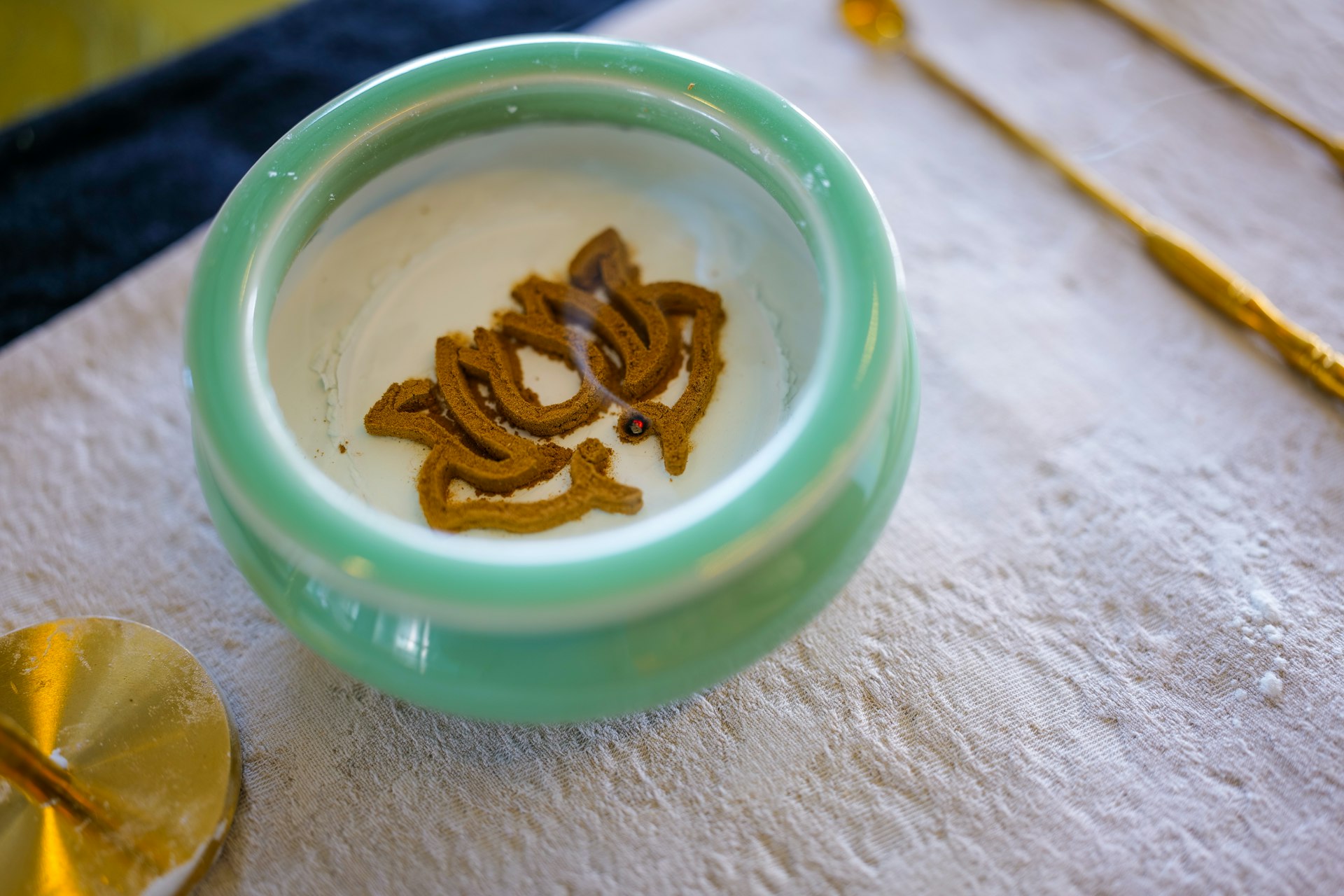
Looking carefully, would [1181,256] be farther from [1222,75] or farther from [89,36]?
[89,36]

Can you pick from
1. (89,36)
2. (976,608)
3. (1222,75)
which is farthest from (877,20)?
(89,36)

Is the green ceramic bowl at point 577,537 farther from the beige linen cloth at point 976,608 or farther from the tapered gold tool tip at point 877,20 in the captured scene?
the tapered gold tool tip at point 877,20

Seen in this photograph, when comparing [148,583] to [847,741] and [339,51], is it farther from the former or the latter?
[339,51]

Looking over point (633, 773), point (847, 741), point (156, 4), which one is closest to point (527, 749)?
point (633, 773)

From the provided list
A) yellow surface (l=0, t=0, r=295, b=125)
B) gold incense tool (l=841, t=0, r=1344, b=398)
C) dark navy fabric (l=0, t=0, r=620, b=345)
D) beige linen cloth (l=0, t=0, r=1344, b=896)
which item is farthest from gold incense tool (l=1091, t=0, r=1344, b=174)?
yellow surface (l=0, t=0, r=295, b=125)

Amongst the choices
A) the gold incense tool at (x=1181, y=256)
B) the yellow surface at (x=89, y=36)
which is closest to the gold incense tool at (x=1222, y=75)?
the gold incense tool at (x=1181, y=256)

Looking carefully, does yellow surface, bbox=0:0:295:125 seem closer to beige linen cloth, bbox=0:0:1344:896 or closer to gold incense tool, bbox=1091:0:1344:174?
beige linen cloth, bbox=0:0:1344:896
